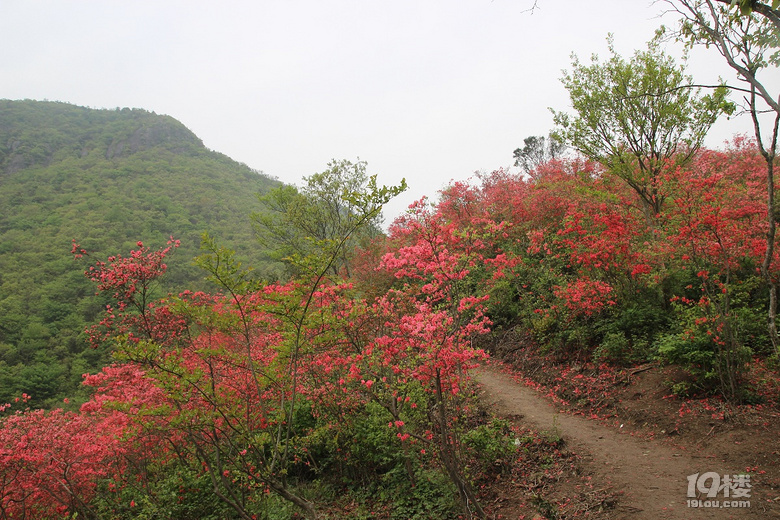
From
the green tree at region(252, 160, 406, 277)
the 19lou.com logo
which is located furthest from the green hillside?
the 19lou.com logo

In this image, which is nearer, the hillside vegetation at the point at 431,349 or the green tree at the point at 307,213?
the hillside vegetation at the point at 431,349

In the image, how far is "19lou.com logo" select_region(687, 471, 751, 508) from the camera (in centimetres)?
414

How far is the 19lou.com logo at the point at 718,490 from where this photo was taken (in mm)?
4141

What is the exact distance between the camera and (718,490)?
4.37 m

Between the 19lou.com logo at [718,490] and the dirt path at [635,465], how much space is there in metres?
0.07

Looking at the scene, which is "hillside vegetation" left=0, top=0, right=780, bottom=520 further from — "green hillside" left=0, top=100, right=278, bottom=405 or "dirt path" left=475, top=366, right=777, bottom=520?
"green hillside" left=0, top=100, right=278, bottom=405

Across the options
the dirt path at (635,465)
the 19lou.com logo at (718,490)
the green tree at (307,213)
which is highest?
the green tree at (307,213)

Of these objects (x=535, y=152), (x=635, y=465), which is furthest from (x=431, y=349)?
(x=535, y=152)

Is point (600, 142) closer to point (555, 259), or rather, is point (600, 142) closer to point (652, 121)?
point (652, 121)

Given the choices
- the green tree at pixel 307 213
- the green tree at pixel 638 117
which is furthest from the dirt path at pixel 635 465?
the green tree at pixel 307 213

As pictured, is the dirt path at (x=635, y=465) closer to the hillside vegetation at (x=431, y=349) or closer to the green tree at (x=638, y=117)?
the hillside vegetation at (x=431, y=349)

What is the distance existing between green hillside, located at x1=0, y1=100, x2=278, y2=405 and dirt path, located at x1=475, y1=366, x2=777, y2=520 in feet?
32.3

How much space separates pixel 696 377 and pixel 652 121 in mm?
7338

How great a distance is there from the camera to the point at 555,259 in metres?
12.0
